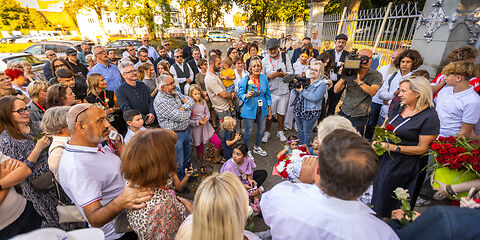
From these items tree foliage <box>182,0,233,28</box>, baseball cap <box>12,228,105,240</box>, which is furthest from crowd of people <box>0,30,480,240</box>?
tree foliage <box>182,0,233,28</box>

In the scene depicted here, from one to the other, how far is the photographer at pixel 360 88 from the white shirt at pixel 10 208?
14.6ft

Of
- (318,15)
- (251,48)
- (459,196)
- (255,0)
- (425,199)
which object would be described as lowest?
(425,199)

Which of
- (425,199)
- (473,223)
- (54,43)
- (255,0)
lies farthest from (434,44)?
(255,0)

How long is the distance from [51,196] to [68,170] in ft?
4.70

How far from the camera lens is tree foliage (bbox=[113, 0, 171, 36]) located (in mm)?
17234

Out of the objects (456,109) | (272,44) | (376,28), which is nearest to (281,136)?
(272,44)

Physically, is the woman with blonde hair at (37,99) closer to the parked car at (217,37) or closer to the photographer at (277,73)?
the photographer at (277,73)

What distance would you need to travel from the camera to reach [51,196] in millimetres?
2504

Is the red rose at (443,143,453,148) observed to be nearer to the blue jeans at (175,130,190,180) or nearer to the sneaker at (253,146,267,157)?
the sneaker at (253,146,267,157)

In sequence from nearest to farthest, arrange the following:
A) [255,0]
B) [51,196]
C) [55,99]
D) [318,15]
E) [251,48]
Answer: [51,196] < [55,99] < [251,48] < [318,15] < [255,0]

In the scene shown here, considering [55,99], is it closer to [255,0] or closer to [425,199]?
[425,199]

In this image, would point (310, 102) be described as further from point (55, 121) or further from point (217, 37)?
point (217, 37)

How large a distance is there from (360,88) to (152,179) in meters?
3.72

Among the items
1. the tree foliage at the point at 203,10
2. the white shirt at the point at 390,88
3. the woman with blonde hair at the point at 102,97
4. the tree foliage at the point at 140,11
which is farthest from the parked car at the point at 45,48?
the tree foliage at the point at 203,10
